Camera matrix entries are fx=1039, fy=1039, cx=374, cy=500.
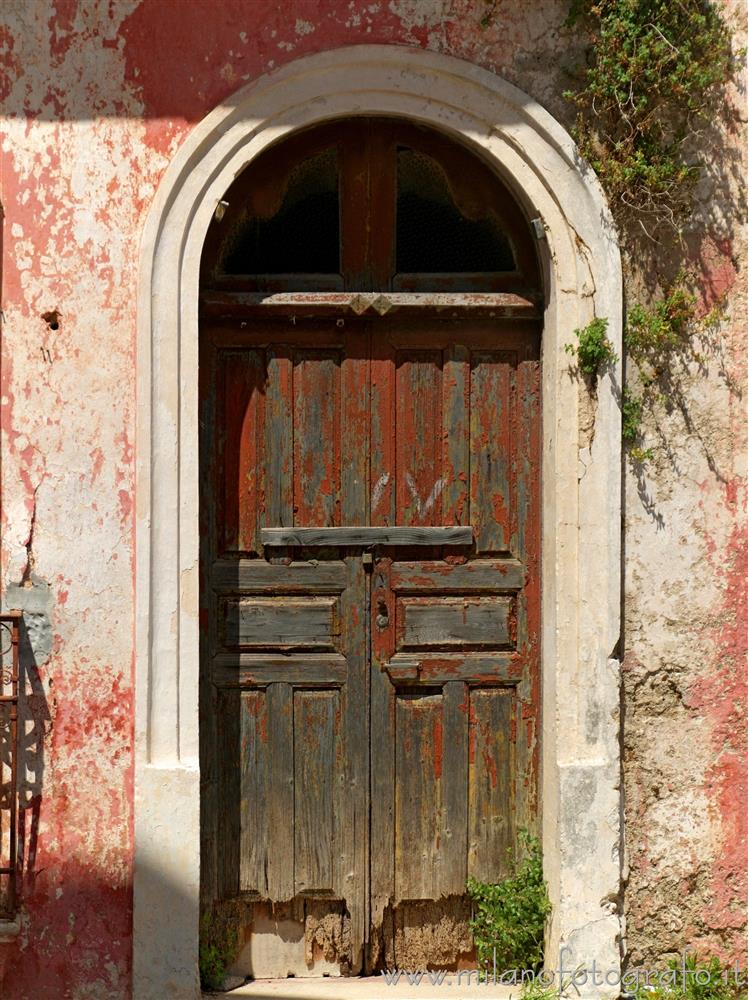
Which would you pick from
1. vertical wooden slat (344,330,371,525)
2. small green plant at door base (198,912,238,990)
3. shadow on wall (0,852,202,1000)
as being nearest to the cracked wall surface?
shadow on wall (0,852,202,1000)

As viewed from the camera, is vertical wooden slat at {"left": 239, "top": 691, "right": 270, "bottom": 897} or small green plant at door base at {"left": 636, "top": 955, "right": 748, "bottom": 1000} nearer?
small green plant at door base at {"left": 636, "top": 955, "right": 748, "bottom": 1000}

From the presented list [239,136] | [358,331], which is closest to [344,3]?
[239,136]

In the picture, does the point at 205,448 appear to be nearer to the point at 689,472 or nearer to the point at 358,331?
the point at 358,331

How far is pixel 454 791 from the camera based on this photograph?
13.4ft

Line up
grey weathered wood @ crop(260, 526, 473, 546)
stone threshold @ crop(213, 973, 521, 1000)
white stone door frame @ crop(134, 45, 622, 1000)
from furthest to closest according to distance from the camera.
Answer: grey weathered wood @ crop(260, 526, 473, 546)
stone threshold @ crop(213, 973, 521, 1000)
white stone door frame @ crop(134, 45, 622, 1000)

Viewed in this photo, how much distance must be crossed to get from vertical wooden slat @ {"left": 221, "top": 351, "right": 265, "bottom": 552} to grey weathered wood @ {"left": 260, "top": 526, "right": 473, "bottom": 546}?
11cm

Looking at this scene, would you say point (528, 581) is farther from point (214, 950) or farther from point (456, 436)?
point (214, 950)

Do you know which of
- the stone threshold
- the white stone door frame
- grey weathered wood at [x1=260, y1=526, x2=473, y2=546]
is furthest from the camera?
grey weathered wood at [x1=260, y1=526, x2=473, y2=546]

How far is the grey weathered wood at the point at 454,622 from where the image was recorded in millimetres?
4074

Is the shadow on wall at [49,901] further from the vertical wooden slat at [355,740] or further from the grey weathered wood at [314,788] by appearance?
the vertical wooden slat at [355,740]

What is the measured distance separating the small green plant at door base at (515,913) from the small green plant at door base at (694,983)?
14.7 inches

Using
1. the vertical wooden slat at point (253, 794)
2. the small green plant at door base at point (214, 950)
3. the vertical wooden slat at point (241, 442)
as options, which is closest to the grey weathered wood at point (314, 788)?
the vertical wooden slat at point (253, 794)

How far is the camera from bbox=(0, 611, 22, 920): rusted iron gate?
3770 millimetres

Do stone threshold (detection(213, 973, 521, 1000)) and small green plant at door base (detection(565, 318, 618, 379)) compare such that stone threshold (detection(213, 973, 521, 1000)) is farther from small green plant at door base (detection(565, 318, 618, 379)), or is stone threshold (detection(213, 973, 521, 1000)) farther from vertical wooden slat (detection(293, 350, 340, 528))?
small green plant at door base (detection(565, 318, 618, 379))
